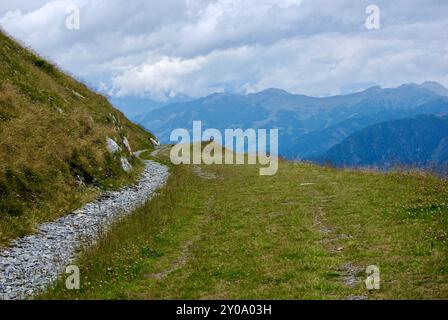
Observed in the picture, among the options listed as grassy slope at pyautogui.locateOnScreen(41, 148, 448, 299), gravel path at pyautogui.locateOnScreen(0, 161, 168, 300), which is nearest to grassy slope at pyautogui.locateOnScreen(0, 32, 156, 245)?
gravel path at pyautogui.locateOnScreen(0, 161, 168, 300)

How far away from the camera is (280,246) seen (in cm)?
1919

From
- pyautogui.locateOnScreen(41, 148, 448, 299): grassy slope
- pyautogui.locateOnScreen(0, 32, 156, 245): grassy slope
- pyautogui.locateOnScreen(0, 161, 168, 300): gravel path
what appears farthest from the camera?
pyautogui.locateOnScreen(0, 32, 156, 245): grassy slope

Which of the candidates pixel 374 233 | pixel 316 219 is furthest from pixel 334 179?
pixel 374 233

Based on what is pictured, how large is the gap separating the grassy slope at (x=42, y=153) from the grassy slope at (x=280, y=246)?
19.1 feet

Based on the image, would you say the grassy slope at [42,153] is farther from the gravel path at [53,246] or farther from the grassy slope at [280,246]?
the grassy slope at [280,246]

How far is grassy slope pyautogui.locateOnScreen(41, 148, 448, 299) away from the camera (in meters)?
14.5

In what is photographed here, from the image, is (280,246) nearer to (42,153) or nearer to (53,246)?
(53,246)

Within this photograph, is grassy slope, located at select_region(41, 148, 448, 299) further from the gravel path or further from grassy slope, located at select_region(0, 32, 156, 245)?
grassy slope, located at select_region(0, 32, 156, 245)

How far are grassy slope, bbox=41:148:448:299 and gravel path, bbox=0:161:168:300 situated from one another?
1266 millimetres

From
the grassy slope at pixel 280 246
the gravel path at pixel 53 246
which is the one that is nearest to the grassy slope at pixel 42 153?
the gravel path at pixel 53 246

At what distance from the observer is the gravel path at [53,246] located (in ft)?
54.7

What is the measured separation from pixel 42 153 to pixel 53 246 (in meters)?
12.3
